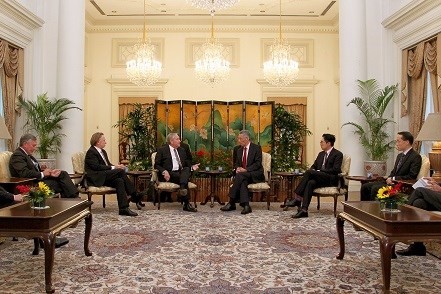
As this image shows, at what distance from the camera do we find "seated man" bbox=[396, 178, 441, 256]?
214 inches

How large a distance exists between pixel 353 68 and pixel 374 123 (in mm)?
1369

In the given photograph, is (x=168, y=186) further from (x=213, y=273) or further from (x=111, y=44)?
(x=111, y=44)

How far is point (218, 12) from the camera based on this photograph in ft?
49.9

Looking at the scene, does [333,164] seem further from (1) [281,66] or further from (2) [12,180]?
(1) [281,66]

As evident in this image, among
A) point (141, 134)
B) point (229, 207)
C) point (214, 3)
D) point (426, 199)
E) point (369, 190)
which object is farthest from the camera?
point (141, 134)

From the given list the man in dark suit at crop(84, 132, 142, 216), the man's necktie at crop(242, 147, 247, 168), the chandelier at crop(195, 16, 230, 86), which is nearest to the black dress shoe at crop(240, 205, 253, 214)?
the man's necktie at crop(242, 147, 247, 168)

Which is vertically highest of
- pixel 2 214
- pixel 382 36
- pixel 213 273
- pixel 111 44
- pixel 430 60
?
pixel 111 44

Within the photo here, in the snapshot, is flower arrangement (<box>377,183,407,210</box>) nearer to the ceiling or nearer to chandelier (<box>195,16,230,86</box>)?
chandelier (<box>195,16,230,86</box>)

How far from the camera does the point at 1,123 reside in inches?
275

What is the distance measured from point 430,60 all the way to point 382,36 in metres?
2.02

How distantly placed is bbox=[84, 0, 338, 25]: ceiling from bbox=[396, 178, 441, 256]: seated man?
31.2 ft

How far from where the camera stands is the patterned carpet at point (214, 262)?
167 inches

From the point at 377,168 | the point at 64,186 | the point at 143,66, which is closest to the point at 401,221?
the point at 64,186

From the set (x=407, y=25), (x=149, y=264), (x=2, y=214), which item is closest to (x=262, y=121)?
(x=407, y=25)
